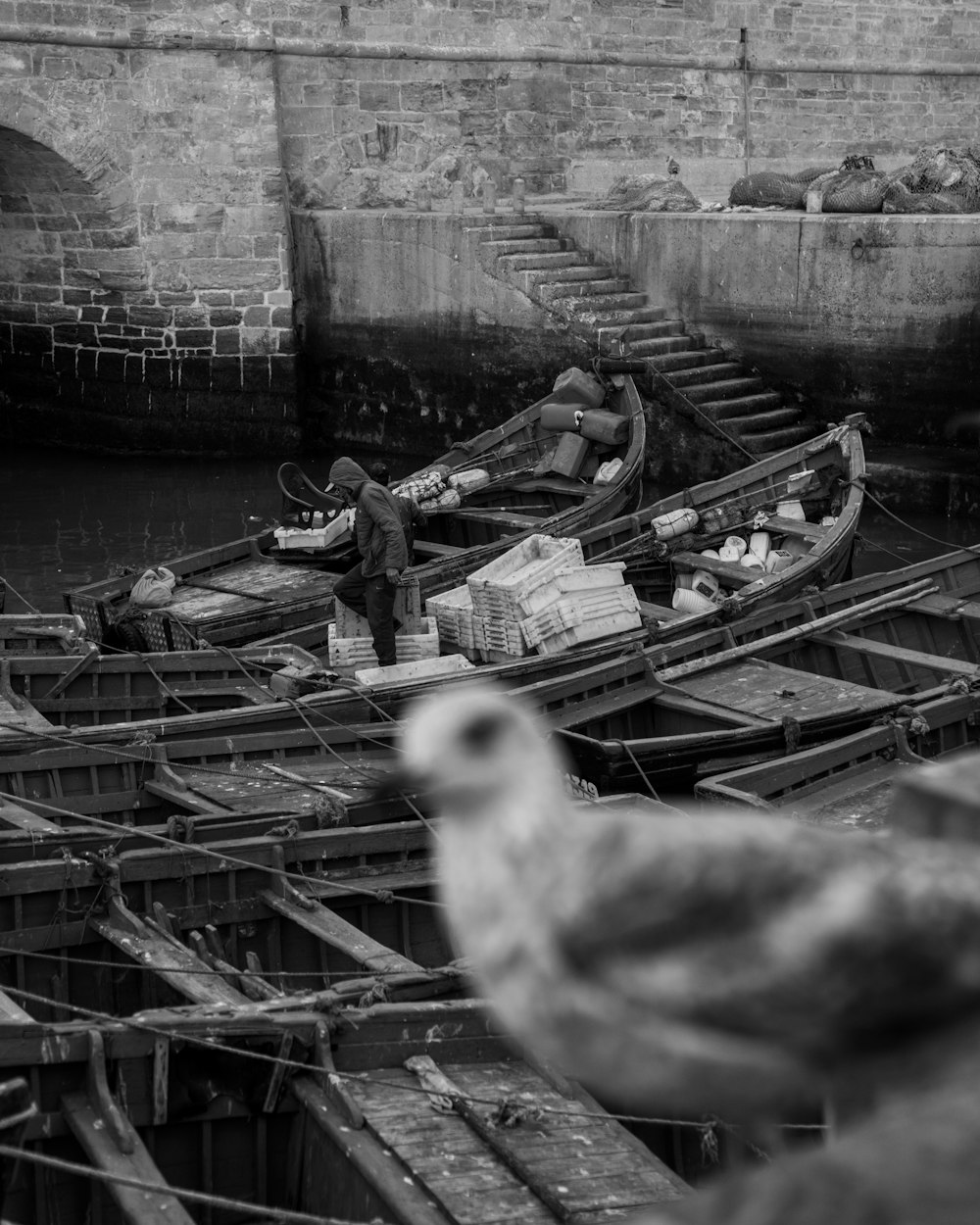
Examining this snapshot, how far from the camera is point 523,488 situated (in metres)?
13.1

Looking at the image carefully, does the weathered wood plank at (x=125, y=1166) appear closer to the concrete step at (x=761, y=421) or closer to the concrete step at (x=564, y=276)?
the concrete step at (x=761, y=421)

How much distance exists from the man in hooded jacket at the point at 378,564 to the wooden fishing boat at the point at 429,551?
0.85 metres

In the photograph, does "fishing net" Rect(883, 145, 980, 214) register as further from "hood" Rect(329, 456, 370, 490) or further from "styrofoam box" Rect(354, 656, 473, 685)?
"styrofoam box" Rect(354, 656, 473, 685)

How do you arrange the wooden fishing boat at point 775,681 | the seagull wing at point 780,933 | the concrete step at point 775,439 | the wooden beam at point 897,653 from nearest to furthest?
the seagull wing at point 780,933 → the wooden fishing boat at point 775,681 → the wooden beam at point 897,653 → the concrete step at point 775,439

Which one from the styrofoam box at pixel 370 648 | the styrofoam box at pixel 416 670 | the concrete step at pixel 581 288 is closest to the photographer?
the styrofoam box at pixel 416 670

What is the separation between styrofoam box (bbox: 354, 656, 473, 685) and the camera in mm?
9016

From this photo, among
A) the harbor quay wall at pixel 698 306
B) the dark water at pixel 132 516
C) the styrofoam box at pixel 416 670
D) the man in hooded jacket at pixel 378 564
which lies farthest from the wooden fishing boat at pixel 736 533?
the harbor quay wall at pixel 698 306

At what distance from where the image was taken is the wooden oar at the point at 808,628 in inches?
365

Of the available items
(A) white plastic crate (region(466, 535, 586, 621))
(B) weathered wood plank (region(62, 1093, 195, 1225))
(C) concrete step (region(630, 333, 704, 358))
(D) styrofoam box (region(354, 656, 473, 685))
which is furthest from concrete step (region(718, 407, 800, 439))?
(B) weathered wood plank (region(62, 1093, 195, 1225))

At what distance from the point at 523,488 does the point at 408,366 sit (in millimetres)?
7884

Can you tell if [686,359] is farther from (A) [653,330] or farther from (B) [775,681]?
(B) [775,681]

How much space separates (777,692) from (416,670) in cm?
197

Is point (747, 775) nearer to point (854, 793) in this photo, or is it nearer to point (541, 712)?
point (854, 793)

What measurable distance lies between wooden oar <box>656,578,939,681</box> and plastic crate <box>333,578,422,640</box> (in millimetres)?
1600
